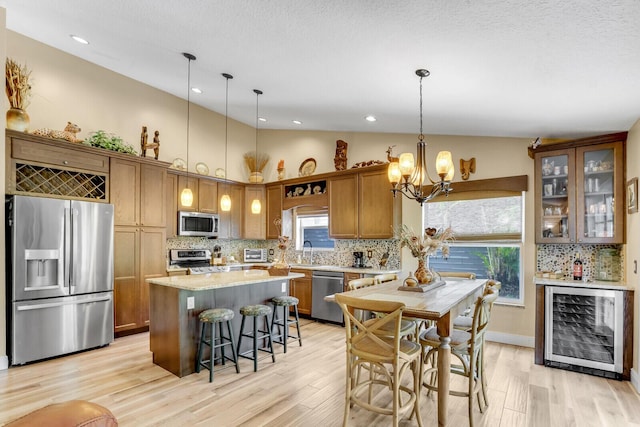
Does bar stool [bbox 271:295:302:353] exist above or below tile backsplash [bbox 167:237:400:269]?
below

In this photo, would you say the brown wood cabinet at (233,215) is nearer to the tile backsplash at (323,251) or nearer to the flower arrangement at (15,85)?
the tile backsplash at (323,251)

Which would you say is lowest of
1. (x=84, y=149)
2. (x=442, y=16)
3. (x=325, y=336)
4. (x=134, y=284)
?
(x=325, y=336)

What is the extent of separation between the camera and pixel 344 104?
13.7 ft

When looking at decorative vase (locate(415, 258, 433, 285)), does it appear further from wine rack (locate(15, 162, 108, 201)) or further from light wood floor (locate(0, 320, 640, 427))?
wine rack (locate(15, 162, 108, 201))

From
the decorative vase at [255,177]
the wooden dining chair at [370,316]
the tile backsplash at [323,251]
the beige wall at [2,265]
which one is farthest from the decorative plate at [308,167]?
the beige wall at [2,265]

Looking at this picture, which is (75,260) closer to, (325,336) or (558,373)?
(325,336)

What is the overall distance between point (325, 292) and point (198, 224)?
8.23ft

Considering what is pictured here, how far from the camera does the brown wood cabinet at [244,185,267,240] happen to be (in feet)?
21.9

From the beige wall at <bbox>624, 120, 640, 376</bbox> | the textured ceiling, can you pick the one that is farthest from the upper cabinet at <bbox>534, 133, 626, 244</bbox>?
the textured ceiling

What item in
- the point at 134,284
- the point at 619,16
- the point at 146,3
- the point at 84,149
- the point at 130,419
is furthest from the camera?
the point at 134,284

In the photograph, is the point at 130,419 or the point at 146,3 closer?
the point at 130,419

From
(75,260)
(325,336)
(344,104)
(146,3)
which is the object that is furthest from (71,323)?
(344,104)

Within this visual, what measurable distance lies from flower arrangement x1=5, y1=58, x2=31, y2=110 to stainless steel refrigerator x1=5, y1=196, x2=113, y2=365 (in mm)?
1161

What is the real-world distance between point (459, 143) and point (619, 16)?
10.1 feet
